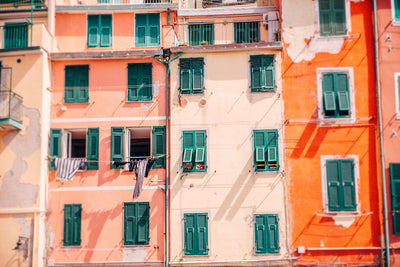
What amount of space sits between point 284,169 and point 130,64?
781 cm

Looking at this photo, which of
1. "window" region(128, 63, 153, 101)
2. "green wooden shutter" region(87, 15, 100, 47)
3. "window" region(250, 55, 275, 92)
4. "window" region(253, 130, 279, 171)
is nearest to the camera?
"window" region(253, 130, 279, 171)

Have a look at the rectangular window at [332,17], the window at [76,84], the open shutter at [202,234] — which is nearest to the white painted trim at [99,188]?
the open shutter at [202,234]

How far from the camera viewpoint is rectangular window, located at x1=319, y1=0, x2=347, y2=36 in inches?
846

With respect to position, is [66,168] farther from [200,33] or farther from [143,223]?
[200,33]

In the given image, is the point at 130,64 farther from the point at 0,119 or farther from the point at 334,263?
the point at 334,263

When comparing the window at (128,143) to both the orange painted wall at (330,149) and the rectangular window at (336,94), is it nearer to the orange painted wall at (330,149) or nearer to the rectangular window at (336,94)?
the orange painted wall at (330,149)

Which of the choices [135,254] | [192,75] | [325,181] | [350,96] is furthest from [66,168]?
[350,96]

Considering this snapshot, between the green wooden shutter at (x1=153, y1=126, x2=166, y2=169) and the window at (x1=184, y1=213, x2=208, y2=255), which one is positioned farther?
the green wooden shutter at (x1=153, y1=126, x2=166, y2=169)

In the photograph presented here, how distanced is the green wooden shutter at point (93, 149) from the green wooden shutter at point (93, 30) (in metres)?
4.08

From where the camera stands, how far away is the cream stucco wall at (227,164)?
66.0ft

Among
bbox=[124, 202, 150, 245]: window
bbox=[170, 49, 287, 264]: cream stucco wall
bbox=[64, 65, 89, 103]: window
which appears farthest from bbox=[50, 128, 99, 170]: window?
bbox=[170, 49, 287, 264]: cream stucco wall

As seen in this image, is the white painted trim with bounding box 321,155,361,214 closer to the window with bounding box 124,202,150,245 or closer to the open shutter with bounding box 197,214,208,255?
the open shutter with bounding box 197,214,208,255

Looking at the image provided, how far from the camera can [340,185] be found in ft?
66.2

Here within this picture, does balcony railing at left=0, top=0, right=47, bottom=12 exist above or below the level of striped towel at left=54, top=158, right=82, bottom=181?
above
